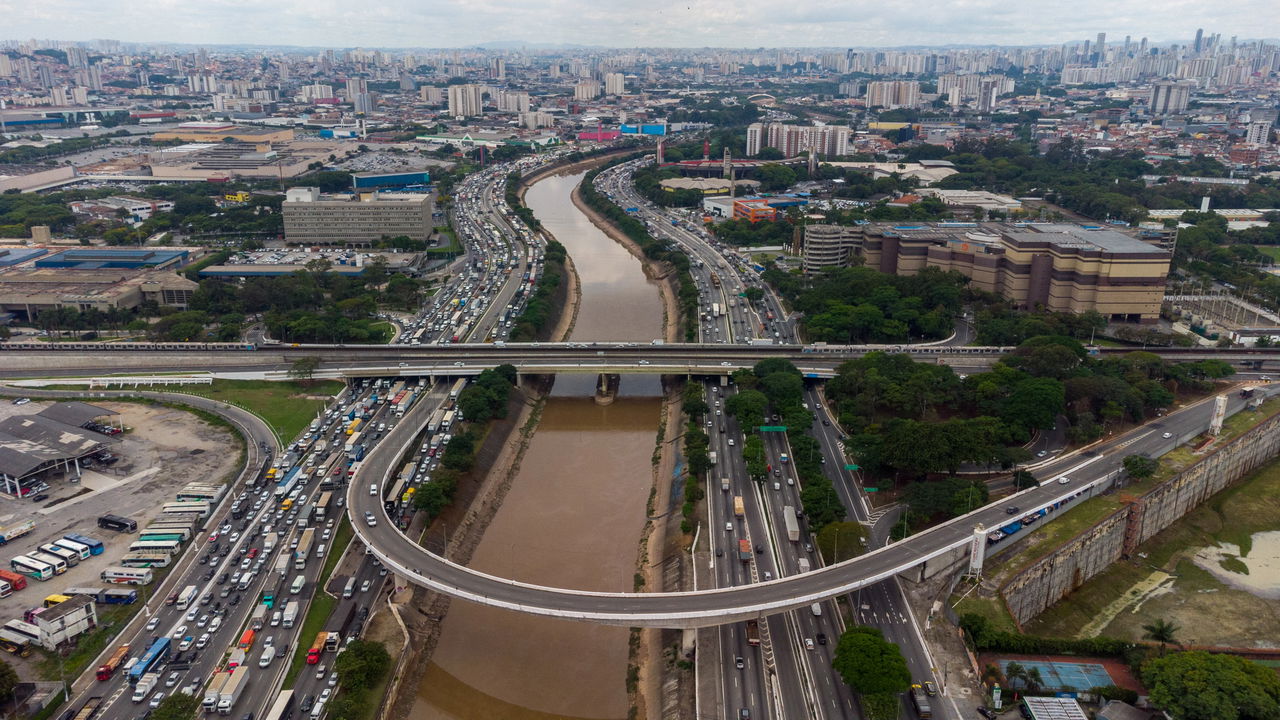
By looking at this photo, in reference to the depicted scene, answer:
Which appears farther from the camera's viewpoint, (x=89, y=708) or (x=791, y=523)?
(x=791, y=523)

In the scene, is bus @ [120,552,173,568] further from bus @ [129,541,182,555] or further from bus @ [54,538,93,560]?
bus @ [54,538,93,560]

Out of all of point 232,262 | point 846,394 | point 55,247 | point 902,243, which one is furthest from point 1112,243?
point 55,247

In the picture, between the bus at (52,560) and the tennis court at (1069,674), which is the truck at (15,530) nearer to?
the bus at (52,560)

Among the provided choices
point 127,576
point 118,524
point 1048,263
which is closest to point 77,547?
point 118,524

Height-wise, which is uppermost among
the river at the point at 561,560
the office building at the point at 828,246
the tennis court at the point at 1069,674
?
the office building at the point at 828,246

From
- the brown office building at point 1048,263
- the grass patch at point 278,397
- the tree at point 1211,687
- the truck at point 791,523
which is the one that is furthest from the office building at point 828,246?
the tree at point 1211,687

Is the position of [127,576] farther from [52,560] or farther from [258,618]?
[258,618]
